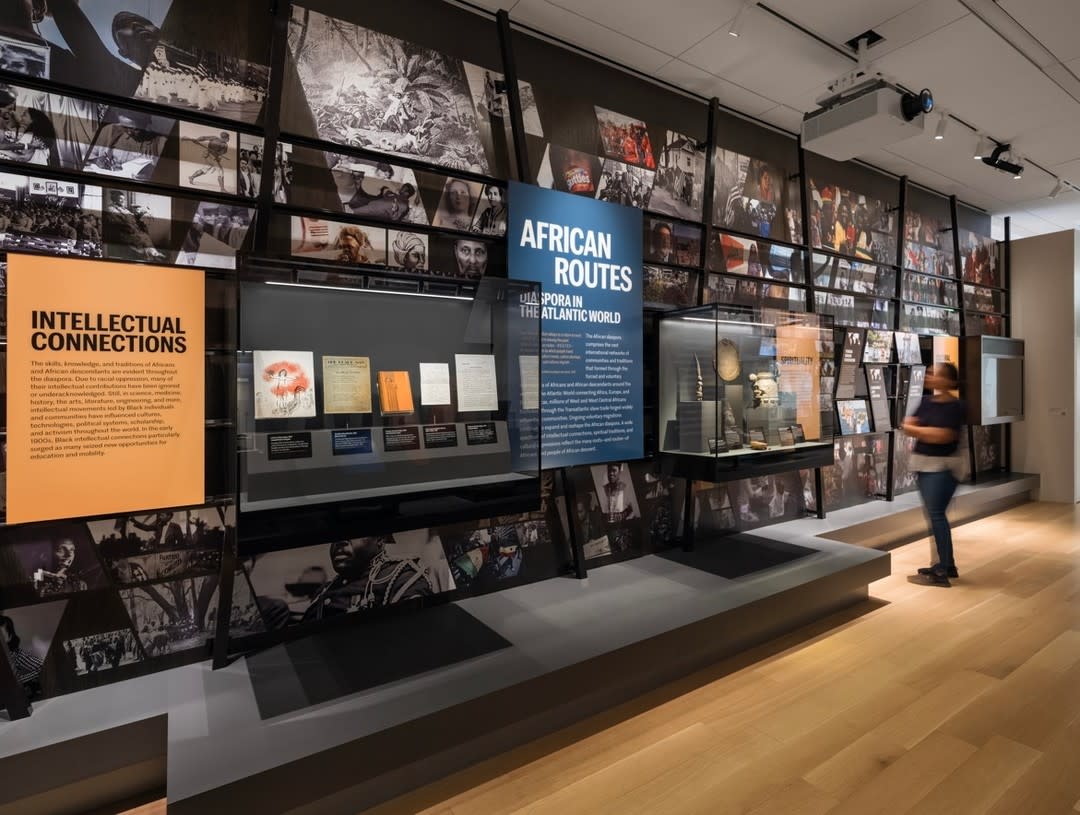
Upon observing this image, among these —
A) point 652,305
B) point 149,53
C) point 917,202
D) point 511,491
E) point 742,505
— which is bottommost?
point 742,505

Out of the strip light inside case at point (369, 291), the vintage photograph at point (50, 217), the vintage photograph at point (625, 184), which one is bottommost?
the strip light inside case at point (369, 291)

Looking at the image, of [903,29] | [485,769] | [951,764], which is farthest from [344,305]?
[903,29]

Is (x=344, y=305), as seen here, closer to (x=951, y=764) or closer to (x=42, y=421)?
(x=42, y=421)

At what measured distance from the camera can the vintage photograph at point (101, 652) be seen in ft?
7.04

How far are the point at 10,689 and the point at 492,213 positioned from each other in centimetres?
267

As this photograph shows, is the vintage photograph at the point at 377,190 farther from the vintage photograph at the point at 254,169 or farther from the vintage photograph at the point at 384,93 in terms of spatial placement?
the vintage photograph at the point at 254,169

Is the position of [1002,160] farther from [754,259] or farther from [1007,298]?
[1007,298]

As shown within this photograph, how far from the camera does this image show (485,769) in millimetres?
2100

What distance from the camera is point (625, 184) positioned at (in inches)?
142

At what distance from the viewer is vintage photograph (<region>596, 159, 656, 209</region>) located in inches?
139

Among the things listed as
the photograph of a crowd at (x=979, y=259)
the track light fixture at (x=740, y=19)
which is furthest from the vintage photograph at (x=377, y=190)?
the photograph of a crowd at (x=979, y=259)

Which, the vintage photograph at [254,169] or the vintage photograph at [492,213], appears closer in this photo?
the vintage photograph at [254,169]

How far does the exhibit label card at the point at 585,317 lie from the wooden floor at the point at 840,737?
129cm

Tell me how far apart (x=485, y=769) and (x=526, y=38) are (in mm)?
3493
